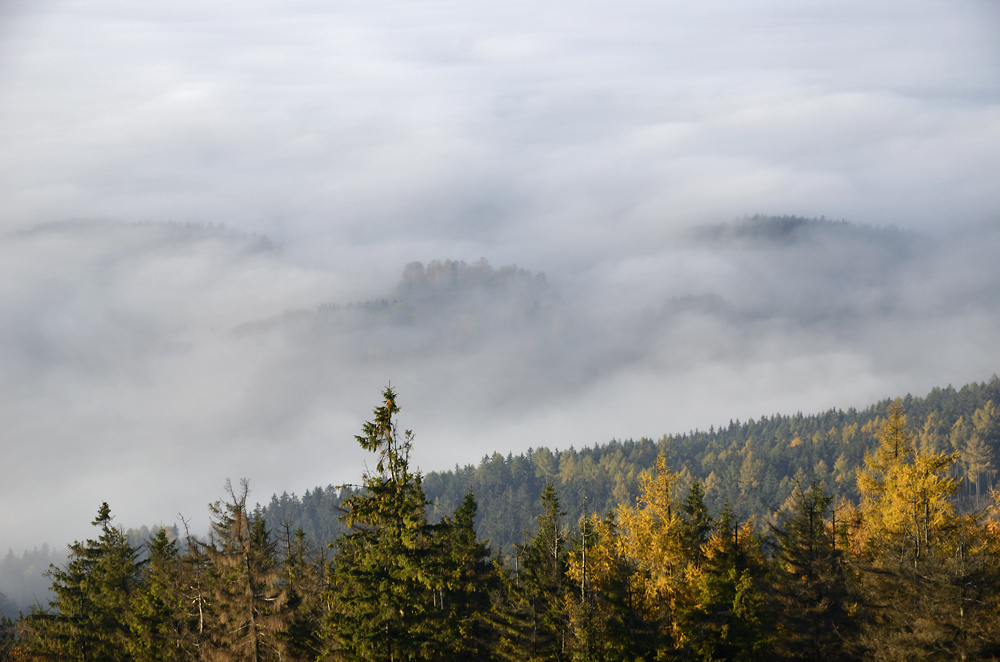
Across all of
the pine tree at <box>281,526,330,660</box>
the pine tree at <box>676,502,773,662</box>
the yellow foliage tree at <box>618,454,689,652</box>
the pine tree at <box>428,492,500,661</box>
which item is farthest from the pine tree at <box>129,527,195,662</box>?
the pine tree at <box>676,502,773,662</box>

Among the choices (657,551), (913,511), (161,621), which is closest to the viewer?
(161,621)

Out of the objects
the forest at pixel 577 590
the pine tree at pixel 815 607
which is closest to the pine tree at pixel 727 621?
the forest at pixel 577 590

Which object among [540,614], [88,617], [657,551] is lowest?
[540,614]

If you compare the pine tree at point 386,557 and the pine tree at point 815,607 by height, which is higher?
the pine tree at point 386,557

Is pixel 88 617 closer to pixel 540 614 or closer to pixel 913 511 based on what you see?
pixel 540 614

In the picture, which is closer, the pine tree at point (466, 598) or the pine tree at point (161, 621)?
the pine tree at point (466, 598)

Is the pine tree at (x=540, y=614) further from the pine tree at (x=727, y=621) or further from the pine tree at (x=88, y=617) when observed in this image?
the pine tree at (x=88, y=617)

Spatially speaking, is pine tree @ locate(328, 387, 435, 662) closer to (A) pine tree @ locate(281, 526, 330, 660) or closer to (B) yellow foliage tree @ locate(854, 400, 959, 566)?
(A) pine tree @ locate(281, 526, 330, 660)

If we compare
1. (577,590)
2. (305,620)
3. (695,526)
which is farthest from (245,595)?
(695,526)

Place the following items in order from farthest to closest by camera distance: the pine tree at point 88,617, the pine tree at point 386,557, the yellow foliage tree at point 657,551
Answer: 1. the pine tree at point 88,617
2. the yellow foliage tree at point 657,551
3. the pine tree at point 386,557

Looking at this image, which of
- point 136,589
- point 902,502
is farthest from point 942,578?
point 136,589

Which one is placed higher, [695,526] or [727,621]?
[695,526]

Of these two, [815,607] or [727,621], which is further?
[815,607]

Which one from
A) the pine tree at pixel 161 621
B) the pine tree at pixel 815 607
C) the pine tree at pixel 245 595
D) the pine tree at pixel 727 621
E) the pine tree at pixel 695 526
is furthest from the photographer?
the pine tree at pixel 695 526
